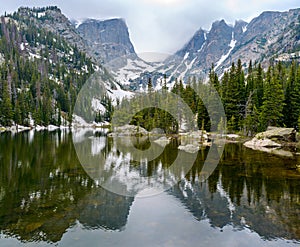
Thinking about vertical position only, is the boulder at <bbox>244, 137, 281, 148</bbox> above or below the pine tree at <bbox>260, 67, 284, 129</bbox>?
below

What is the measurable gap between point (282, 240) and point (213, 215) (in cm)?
398

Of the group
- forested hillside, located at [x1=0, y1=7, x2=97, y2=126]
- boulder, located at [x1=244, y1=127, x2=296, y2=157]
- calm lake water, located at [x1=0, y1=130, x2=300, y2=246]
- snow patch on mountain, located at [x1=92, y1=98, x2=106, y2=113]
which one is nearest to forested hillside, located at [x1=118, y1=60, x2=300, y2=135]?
boulder, located at [x1=244, y1=127, x2=296, y2=157]

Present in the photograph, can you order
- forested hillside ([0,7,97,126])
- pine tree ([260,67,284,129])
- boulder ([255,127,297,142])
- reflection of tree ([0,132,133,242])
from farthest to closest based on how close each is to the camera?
forested hillside ([0,7,97,126])
pine tree ([260,67,284,129])
boulder ([255,127,297,142])
reflection of tree ([0,132,133,242])

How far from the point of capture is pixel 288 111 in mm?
58625

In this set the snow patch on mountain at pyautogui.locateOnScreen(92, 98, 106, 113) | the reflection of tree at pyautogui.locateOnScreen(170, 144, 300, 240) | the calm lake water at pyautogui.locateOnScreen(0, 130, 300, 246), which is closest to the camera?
the calm lake water at pyautogui.locateOnScreen(0, 130, 300, 246)

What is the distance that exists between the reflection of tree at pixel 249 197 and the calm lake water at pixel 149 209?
49mm

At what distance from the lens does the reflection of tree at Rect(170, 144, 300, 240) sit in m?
14.2

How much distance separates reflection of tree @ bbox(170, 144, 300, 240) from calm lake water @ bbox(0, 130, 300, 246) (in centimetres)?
5

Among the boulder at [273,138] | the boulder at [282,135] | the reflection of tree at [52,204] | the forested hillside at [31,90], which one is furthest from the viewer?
the forested hillside at [31,90]

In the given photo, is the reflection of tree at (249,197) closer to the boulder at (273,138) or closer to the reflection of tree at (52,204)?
the reflection of tree at (52,204)

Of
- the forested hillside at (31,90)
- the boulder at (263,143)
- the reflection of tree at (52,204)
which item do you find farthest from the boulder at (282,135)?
the forested hillside at (31,90)

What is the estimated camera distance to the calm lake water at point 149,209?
12.6 meters

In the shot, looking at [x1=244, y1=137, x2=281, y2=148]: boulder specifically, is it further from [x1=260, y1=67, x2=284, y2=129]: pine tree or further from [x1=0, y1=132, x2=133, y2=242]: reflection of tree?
[x1=0, y1=132, x2=133, y2=242]: reflection of tree

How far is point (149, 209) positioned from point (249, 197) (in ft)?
23.0
